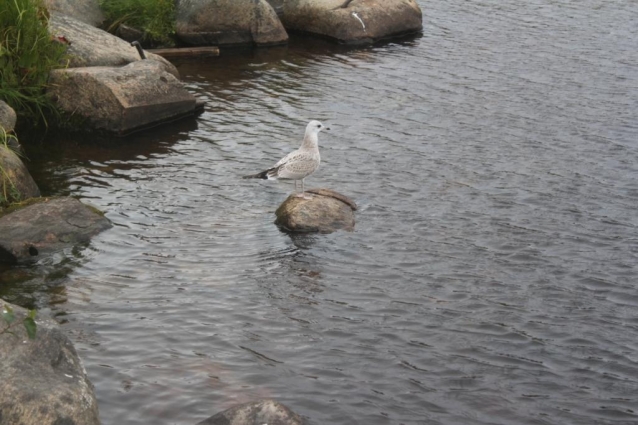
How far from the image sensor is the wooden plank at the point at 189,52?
21.4m

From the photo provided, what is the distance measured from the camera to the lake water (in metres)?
9.45

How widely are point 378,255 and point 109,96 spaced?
6465mm

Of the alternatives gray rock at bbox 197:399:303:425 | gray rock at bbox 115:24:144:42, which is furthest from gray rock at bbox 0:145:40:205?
gray rock at bbox 115:24:144:42

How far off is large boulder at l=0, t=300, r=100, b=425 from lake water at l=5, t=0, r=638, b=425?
0.95 metres

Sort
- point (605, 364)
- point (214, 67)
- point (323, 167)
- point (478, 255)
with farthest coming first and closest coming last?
point (214, 67)
point (323, 167)
point (478, 255)
point (605, 364)

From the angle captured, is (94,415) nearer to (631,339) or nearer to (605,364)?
(605,364)

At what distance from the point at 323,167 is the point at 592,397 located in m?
7.39

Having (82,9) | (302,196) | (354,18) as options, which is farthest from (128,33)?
(302,196)

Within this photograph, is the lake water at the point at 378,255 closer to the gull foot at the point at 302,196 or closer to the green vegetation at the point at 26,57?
the gull foot at the point at 302,196

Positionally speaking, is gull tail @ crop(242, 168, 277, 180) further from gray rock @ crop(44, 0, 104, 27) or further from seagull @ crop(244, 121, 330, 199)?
gray rock @ crop(44, 0, 104, 27)

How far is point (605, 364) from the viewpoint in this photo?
391 inches

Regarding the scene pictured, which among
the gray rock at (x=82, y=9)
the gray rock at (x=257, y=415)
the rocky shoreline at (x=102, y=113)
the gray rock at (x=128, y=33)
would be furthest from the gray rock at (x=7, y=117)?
the gray rock at (x=257, y=415)

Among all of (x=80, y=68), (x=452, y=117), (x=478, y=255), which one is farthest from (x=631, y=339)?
(x=80, y=68)

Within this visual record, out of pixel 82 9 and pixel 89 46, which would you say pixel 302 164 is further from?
pixel 82 9
